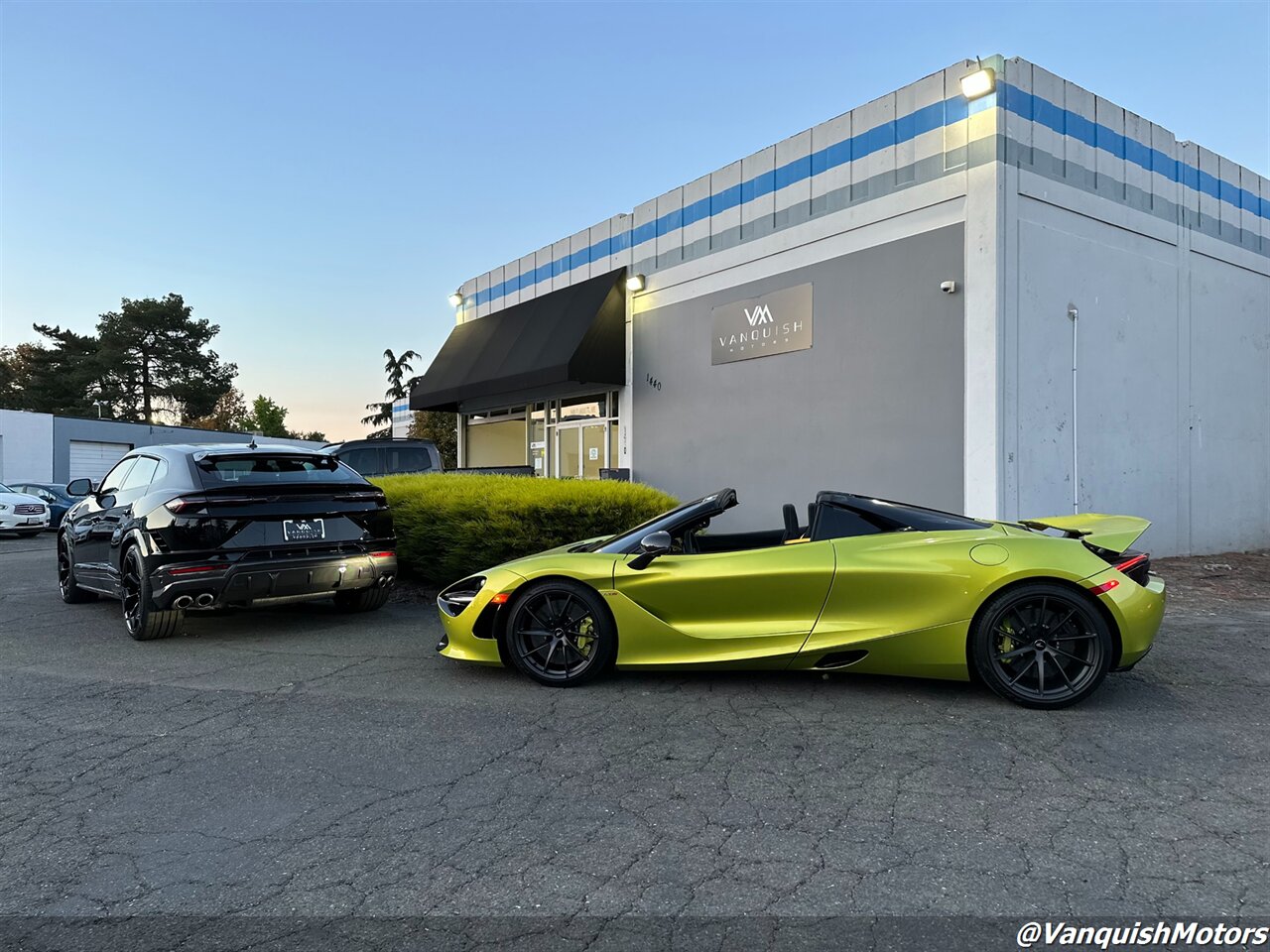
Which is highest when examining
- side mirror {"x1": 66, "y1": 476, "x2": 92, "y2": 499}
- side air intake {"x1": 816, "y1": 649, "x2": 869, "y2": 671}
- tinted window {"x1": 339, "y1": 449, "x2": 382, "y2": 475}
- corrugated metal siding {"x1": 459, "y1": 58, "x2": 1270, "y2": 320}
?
corrugated metal siding {"x1": 459, "y1": 58, "x2": 1270, "y2": 320}

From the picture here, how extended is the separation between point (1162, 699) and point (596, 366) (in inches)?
463

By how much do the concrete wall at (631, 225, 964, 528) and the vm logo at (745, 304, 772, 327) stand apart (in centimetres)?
31

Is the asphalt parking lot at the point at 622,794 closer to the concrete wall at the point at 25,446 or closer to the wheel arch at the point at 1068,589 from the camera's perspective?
the wheel arch at the point at 1068,589

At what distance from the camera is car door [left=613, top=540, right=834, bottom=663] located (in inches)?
169

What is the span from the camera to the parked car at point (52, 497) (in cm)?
Answer: 1992

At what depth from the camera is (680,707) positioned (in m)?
4.20

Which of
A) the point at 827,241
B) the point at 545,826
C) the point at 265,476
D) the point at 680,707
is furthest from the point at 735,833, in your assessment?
the point at 827,241

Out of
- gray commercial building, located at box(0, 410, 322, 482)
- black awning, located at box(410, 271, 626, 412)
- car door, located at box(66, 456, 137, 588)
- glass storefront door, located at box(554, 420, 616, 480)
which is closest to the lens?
car door, located at box(66, 456, 137, 588)

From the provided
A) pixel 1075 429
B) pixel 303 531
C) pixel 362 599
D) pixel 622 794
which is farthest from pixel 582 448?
pixel 622 794

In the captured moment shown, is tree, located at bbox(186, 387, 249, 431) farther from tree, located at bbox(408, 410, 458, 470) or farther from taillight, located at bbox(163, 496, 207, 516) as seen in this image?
taillight, located at bbox(163, 496, 207, 516)

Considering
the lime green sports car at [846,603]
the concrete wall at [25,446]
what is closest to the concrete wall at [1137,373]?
the lime green sports car at [846,603]

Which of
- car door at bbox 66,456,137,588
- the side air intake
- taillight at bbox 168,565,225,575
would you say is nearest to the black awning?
car door at bbox 66,456,137,588

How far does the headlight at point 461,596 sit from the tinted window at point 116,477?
3.96 meters

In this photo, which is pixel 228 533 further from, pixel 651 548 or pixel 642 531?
pixel 651 548
